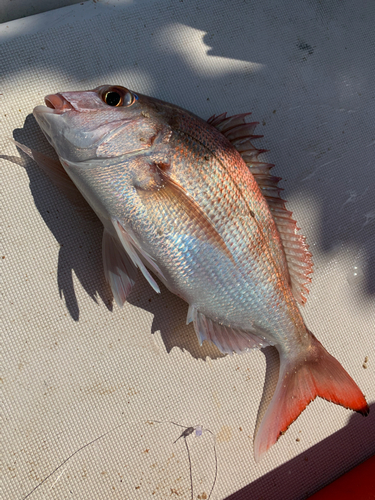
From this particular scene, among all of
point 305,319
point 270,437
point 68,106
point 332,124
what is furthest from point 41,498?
point 332,124

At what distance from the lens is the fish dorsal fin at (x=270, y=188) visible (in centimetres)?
146

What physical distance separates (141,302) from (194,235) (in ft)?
1.42

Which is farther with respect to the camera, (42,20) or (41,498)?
(42,20)

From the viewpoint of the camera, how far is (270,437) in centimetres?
156

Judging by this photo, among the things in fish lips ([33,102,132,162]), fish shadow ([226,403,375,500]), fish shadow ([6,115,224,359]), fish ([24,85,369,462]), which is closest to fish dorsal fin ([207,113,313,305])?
fish ([24,85,369,462])

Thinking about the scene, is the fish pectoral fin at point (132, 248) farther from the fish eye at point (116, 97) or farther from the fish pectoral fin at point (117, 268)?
the fish eye at point (116, 97)

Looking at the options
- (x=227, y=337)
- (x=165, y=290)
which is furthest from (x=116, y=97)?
(x=227, y=337)

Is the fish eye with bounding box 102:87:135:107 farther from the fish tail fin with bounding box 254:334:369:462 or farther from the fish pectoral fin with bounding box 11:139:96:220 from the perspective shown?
the fish tail fin with bounding box 254:334:369:462

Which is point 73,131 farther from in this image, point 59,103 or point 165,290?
point 165,290

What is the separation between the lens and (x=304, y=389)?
153 centimetres

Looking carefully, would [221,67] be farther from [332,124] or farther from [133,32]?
[332,124]

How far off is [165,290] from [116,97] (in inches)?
30.8

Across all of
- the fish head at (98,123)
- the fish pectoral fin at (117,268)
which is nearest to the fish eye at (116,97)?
the fish head at (98,123)

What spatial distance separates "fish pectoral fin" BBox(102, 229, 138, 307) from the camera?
143cm
